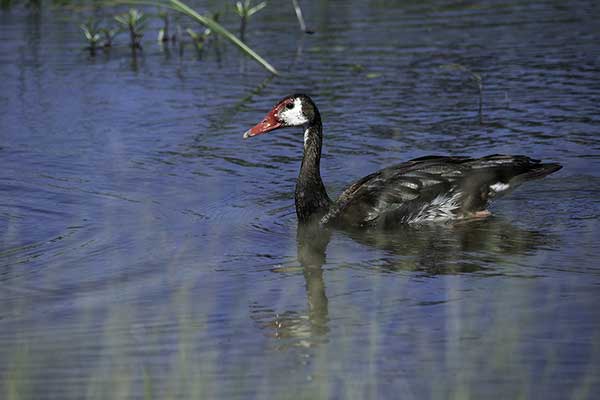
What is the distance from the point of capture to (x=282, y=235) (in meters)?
9.03

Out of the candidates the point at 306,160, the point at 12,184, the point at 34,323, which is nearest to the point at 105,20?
the point at 12,184

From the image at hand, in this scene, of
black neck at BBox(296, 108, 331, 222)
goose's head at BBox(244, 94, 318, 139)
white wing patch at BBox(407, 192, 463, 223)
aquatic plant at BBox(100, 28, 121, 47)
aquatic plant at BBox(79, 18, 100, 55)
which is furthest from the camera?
aquatic plant at BBox(100, 28, 121, 47)

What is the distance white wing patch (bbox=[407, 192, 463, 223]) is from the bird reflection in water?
7cm

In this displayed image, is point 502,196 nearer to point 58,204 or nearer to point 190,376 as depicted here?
point 58,204

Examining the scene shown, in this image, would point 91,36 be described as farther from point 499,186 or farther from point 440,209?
point 499,186

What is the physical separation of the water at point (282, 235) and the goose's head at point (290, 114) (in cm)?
66

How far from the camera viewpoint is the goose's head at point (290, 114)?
974cm

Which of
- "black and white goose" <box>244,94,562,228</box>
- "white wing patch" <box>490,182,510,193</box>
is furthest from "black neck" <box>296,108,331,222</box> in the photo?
"white wing patch" <box>490,182,510,193</box>

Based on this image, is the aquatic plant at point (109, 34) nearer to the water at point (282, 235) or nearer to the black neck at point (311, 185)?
the water at point (282, 235)

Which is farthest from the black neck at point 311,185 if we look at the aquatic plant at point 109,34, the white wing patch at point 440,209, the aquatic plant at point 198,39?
the aquatic plant at point 109,34

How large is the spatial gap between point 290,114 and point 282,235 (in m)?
1.25

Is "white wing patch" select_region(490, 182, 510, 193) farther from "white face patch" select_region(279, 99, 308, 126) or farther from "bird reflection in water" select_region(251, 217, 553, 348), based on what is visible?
"white face patch" select_region(279, 99, 308, 126)

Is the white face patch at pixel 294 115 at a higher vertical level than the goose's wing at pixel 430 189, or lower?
higher

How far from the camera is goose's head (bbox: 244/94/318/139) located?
974 centimetres
